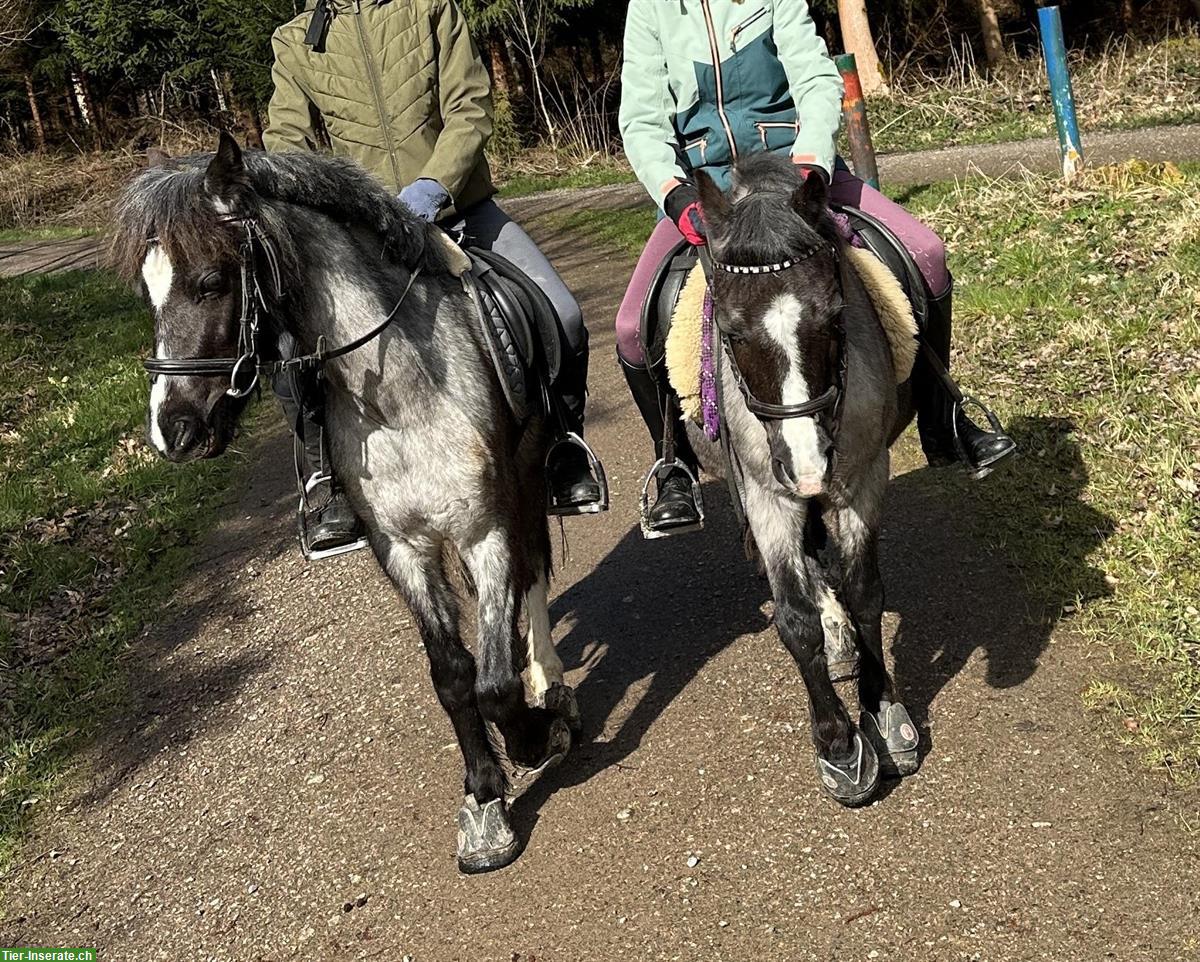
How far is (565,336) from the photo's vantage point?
497 centimetres

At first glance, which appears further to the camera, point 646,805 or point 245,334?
point 646,805

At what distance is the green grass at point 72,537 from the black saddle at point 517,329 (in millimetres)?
1306

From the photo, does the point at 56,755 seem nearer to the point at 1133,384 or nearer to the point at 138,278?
the point at 138,278

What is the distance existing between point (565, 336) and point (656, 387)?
448mm

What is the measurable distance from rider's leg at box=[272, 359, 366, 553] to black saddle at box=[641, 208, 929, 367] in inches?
53.4

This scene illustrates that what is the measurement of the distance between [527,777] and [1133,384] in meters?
4.20

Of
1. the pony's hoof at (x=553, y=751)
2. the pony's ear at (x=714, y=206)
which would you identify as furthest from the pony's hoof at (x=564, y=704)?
the pony's ear at (x=714, y=206)

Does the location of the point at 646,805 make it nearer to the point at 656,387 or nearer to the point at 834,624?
the point at 834,624

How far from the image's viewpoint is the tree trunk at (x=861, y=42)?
2003 cm

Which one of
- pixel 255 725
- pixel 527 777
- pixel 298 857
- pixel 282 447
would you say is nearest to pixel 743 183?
pixel 527 777

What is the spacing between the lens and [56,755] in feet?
19.4

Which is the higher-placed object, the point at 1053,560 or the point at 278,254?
the point at 278,254

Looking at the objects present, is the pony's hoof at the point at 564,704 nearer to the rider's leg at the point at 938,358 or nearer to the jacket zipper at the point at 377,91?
the rider's leg at the point at 938,358

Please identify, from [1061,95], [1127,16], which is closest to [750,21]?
[1061,95]
